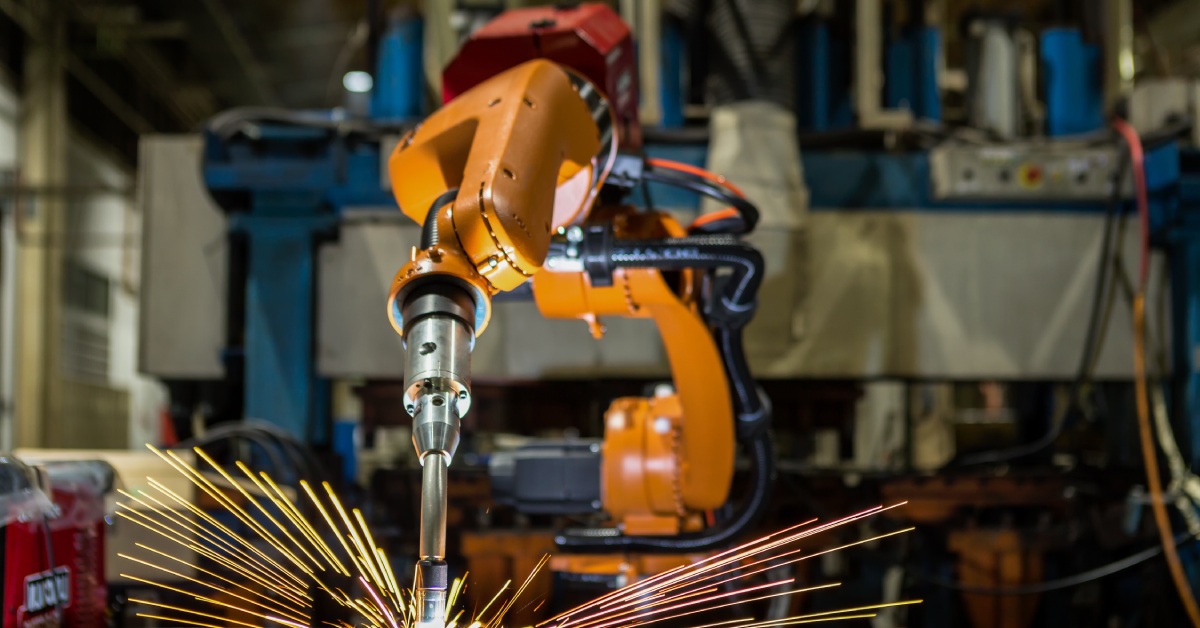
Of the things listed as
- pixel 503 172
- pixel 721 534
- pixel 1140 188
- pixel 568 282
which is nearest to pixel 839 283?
pixel 1140 188

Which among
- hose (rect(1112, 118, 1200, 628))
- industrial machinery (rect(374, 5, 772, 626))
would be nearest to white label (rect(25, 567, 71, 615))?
industrial machinery (rect(374, 5, 772, 626))

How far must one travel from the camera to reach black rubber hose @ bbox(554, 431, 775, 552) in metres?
2.15

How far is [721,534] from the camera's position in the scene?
2.16m

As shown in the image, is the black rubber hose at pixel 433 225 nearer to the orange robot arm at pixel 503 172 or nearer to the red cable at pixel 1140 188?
the orange robot arm at pixel 503 172

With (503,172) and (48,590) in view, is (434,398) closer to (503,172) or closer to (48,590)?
(503,172)

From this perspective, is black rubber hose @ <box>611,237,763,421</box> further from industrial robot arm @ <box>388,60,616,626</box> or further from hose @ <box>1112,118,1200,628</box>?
hose @ <box>1112,118,1200,628</box>

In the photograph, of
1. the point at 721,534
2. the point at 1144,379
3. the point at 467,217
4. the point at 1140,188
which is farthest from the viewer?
the point at 1144,379

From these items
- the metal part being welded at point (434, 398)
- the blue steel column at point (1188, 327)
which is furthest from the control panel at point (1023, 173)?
the metal part being welded at point (434, 398)

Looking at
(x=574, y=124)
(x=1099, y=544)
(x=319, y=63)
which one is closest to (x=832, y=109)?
(x=1099, y=544)

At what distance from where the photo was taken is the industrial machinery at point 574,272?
4.02 feet

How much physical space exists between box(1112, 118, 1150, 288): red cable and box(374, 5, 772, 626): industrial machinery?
172 centimetres

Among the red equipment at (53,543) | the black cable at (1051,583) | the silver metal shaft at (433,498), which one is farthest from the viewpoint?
the black cable at (1051,583)

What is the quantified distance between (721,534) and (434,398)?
1.14 meters

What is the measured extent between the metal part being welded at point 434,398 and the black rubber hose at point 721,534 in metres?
1.00
